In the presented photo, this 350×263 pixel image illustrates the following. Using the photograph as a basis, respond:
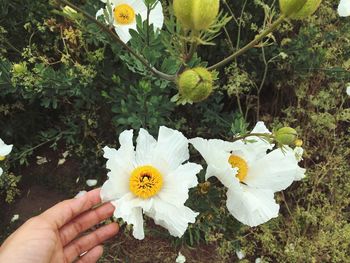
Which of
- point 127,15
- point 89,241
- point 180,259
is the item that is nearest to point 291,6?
point 127,15

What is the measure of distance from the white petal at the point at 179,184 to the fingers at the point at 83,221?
14.7 inches

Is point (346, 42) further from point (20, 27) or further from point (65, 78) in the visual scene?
point (20, 27)

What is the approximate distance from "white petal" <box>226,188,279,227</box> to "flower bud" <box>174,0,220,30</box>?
1.78 ft

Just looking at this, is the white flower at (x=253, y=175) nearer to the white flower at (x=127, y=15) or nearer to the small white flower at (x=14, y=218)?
→ the white flower at (x=127, y=15)

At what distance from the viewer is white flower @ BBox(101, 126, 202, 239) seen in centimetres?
120

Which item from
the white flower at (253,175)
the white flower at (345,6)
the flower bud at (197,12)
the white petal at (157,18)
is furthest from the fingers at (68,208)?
the white flower at (345,6)

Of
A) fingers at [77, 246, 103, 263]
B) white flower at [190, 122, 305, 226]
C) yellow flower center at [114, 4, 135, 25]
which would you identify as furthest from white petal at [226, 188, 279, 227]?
yellow flower center at [114, 4, 135, 25]

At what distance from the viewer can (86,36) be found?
1.78 metres

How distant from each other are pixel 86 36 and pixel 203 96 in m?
0.95

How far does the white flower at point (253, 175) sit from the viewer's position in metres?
1.23

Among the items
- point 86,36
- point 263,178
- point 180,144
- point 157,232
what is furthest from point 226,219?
point 86,36

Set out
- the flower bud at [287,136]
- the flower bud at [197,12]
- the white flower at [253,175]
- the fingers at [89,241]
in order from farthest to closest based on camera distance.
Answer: the fingers at [89,241] → the white flower at [253,175] → the flower bud at [287,136] → the flower bud at [197,12]

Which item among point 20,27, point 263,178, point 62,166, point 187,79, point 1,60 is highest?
point 20,27

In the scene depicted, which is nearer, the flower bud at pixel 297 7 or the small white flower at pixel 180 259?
the flower bud at pixel 297 7
